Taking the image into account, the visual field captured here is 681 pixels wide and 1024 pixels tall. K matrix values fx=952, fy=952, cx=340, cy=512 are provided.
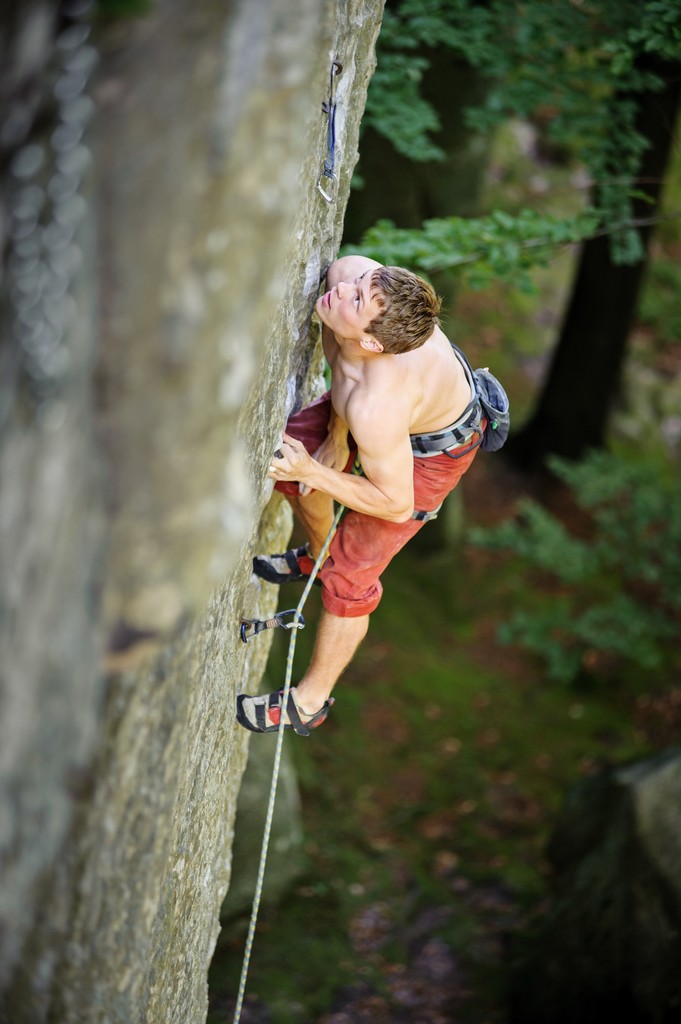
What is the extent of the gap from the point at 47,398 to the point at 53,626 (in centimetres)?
50

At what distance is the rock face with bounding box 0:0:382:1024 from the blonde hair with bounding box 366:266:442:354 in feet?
3.57

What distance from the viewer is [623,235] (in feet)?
21.8

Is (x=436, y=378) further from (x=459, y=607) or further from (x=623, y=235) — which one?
(x=459, y=607)

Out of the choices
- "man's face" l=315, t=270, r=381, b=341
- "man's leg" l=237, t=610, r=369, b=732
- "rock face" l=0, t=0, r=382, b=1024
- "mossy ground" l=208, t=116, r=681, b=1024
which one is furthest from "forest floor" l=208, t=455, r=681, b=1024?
"rock face" l=0, t=0, r=382, b=1024

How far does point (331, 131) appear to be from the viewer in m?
3.68

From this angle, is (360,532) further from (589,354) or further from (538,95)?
(589,354)

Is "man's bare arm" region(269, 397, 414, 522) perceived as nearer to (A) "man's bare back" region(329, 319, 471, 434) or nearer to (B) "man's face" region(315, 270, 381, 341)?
(A) "man's bare back" region(329, 319, 471, 434)

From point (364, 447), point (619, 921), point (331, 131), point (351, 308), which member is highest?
point (331, 131)

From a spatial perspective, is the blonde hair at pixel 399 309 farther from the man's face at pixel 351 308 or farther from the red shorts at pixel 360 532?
the red shorts at pixel 360 532

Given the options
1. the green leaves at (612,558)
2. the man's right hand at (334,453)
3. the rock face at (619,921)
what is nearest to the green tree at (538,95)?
the man's right hand at (334,453)

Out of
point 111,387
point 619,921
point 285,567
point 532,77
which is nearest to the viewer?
point 111,387

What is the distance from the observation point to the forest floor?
7125 millimetres

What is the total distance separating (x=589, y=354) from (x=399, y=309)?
7.76 metres

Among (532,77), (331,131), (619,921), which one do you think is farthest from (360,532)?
(532,77)
